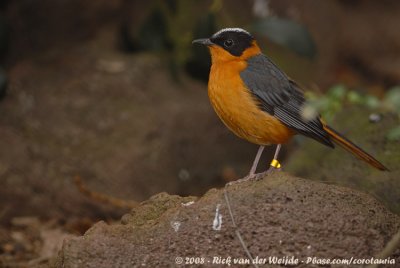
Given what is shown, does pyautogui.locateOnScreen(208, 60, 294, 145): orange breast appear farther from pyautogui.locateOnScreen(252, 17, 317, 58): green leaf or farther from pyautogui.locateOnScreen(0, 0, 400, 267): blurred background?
pyautogui.locateOnScreen(252, 17, 317, 58): green leaf

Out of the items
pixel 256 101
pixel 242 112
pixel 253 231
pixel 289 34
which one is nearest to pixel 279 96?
pixel 256 101

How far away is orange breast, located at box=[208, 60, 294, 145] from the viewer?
17.8 ft

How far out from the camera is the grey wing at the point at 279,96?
5484mm

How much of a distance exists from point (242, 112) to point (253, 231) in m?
1.25

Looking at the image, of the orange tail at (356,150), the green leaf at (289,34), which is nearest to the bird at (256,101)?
the orange tail at (356,150)

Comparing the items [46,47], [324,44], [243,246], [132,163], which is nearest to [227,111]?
[243,246]

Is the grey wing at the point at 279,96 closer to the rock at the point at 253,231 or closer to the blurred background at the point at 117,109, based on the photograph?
the rock at the point at 253,231

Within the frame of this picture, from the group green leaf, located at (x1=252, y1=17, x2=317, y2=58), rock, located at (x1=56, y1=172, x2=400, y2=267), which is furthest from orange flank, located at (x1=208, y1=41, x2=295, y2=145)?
green leaf, located at (x1=252, y1=17, x2=317, y2=58)

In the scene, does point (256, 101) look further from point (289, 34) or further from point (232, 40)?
point (289, 34)

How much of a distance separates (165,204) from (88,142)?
11.3ft

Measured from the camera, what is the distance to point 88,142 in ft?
26.7

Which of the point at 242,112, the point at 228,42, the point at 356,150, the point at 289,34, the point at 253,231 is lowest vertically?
the point at 253,231

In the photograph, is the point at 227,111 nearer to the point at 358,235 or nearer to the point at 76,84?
the point at 358,235

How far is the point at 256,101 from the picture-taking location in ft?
18.0
